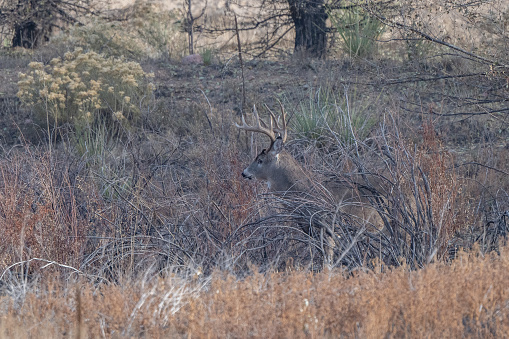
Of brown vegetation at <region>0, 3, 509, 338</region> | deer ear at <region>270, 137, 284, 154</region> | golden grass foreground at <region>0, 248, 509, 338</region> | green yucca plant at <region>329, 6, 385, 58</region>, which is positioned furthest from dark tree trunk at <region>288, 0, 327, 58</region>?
golden grass foreground at <region>0, 248, 509, 338</region>

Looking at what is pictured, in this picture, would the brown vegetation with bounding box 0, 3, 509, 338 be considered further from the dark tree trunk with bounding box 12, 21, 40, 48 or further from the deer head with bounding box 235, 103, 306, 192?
the dark tree trunk with bounding box 12, 21, 40, 48

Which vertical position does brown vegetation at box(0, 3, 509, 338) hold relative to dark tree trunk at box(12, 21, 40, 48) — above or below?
below

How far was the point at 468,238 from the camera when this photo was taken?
651 centimetres

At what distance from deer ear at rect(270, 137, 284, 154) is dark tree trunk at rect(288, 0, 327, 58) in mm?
7165

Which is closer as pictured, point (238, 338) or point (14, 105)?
point (238, 338)

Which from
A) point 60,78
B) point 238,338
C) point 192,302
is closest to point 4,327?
point 192,302

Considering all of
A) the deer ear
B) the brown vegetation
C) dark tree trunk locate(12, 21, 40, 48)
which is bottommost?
the brown vegetation

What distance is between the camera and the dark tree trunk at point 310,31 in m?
14.4

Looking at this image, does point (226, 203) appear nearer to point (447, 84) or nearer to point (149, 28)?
point (447, 84)

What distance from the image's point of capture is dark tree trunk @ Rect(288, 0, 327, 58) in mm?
14414

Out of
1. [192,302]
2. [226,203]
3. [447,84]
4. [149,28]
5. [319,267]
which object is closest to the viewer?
[192,302]

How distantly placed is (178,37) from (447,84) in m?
7.81

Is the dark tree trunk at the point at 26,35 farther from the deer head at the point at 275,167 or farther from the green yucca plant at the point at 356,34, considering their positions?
the deer head at the point at 275,167

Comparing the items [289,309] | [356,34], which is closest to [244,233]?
[289,309]
